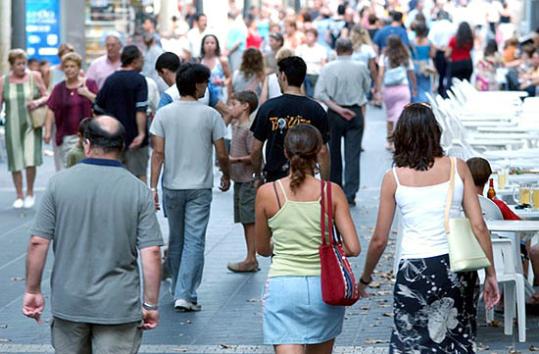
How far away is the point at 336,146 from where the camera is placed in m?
15.0

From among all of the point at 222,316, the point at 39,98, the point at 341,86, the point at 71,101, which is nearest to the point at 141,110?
the point at 71,101

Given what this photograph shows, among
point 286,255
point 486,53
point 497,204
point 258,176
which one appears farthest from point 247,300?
point 486,53

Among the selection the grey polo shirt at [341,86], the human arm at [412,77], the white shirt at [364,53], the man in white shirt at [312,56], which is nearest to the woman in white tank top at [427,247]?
the grey polo shirt at [341,86]

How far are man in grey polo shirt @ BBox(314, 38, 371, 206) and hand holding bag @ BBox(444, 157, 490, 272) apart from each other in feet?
28.1

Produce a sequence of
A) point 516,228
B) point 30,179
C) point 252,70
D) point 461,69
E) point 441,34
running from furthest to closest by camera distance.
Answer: point 441,34
point 461,69
point 30,179
point 252,70
point 516,228

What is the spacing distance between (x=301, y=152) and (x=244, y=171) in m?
→ 4.83

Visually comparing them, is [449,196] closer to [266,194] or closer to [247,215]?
[266,194]

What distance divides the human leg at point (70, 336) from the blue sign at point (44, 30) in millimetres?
19199

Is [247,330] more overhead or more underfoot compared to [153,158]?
more underfoot

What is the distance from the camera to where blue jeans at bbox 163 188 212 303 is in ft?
32.1

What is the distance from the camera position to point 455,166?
6.53 m

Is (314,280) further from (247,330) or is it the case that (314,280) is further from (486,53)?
(486,53)

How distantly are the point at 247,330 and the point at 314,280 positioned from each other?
118 inches

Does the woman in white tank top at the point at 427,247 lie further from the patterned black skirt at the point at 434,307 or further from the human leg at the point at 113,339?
the human leg at the point at 113,339
